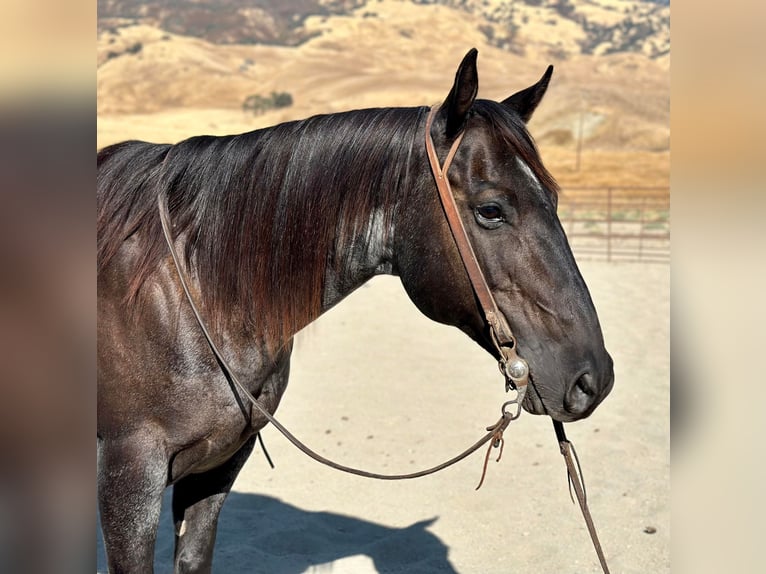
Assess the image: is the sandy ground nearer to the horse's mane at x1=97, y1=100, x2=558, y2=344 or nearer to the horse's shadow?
the horse's shadow

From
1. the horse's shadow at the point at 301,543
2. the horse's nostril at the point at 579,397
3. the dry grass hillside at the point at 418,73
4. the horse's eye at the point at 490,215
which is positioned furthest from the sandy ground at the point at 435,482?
the dry grass hillside at the point at 418,73

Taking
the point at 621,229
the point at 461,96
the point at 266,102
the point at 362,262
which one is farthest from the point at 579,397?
the point at 266,102

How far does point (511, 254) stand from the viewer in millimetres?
1946

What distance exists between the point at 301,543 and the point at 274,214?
103 inches

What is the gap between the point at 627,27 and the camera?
228 feet

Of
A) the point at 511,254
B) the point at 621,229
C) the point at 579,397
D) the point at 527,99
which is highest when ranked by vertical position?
the point at 527,99

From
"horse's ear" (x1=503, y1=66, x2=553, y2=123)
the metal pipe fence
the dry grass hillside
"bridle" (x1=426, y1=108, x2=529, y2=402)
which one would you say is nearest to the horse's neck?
"bridle" (x1=426, y1=108, x2=529, y2=402)

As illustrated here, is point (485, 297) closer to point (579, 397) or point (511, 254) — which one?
point (511, 254)

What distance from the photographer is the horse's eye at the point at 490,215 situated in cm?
196

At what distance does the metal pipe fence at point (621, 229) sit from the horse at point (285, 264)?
9.54m

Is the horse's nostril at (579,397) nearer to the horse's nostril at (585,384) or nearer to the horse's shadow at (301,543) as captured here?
the horse's nostril at (585,384)

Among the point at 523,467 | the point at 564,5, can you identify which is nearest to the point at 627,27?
the point at 564,5

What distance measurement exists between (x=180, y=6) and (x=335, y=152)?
80696 mm
